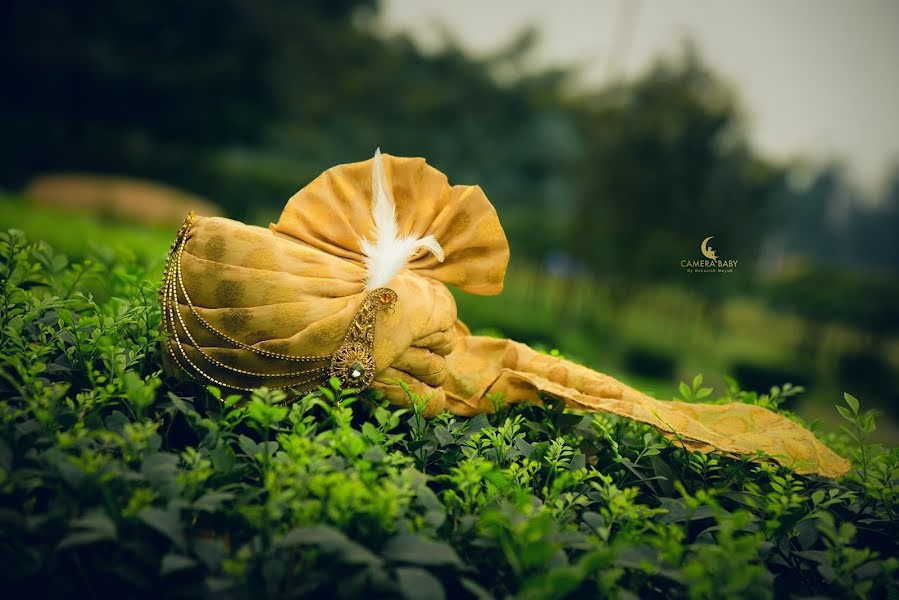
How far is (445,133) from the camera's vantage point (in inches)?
656

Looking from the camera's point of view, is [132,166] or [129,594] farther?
[132,166]

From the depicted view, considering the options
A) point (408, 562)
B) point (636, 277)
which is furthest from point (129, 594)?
point (636, 277)

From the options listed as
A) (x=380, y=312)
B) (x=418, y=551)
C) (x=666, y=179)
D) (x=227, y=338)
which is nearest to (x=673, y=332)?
(x=666, y=179)

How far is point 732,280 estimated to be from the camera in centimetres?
732

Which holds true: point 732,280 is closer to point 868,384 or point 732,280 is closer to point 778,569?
Answer: point 868,384

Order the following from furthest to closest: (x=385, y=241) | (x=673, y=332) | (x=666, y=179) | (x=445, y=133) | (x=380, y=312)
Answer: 1. (x=445, y=133)
2. (x=673, y=332)
3. (x=666, y=179)
4. (x=385, y=241)
5. (x=380, y=312)

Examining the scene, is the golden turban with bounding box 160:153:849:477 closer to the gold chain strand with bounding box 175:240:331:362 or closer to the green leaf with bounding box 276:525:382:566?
the gold chain strand with bounding box 175:240:331:362

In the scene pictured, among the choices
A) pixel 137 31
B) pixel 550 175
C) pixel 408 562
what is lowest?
pixel 408 562

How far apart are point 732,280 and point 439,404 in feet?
21.2

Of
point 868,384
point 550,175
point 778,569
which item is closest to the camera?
point 778,569

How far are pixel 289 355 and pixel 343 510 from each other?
1.98ft

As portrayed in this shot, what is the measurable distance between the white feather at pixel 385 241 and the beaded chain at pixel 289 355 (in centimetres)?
13

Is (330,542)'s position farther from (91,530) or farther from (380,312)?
(380,312)

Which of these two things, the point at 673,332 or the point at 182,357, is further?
the point at 673,332
